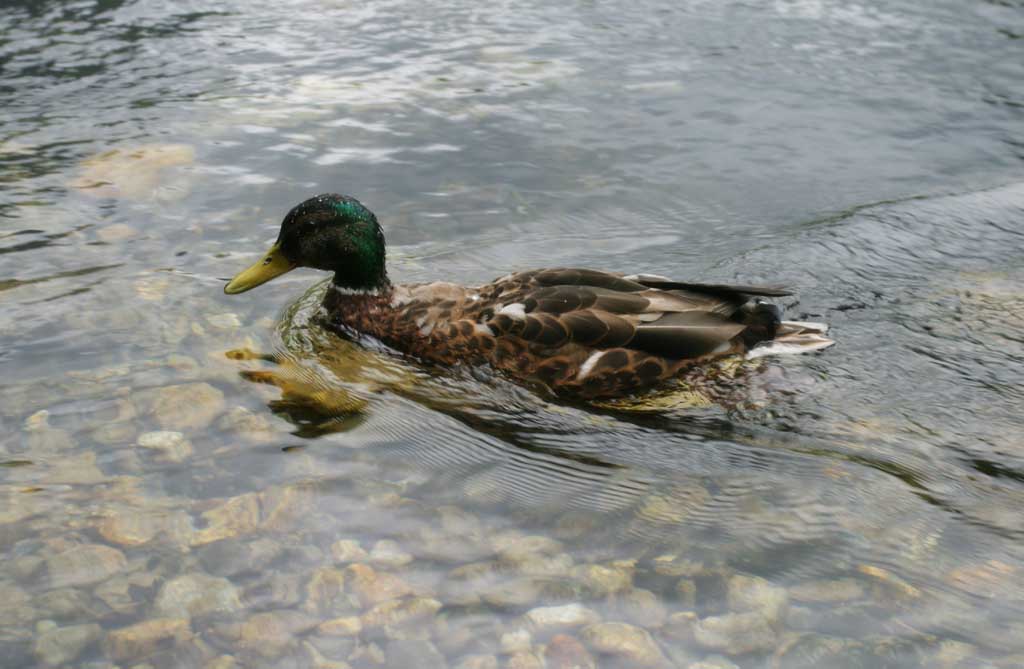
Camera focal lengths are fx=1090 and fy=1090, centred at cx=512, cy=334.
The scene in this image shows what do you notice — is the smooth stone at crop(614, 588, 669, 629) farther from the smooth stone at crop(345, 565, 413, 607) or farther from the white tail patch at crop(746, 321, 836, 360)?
the white tail patch at crop(746, 321, 836, 360)

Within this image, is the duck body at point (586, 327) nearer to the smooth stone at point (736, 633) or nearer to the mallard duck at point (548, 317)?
the mallard duck at point (548, 317)

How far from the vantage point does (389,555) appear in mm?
4805

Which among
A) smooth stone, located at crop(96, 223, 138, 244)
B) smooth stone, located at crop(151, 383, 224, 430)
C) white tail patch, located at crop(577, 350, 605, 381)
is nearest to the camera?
smooth stone, located at crop(151, 383, 224, 430)

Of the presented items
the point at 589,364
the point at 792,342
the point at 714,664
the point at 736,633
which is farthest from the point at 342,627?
the point at 792,342

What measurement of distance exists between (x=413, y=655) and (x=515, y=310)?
2349mm

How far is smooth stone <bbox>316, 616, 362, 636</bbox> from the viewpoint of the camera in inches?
173

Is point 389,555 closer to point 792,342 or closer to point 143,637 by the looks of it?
point 143,637

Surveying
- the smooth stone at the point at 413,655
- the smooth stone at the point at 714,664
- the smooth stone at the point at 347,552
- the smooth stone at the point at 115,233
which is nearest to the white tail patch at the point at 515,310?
the smooth stone at the point at 347,552

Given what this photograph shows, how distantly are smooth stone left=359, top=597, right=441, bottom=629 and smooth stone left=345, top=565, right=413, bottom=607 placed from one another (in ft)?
0.13

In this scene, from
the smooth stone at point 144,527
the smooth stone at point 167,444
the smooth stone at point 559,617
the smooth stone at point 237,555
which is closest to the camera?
the smooth stone at point 559,617

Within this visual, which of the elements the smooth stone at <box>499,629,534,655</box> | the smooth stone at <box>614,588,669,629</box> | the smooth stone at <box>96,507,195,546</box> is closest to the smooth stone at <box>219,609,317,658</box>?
the smooth stone at <box>96,507,195,546</box>

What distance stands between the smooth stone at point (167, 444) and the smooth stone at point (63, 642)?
1.25 m

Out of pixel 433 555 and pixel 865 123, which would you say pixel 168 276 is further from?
pixel 865 123

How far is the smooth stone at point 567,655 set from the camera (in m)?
4.27
